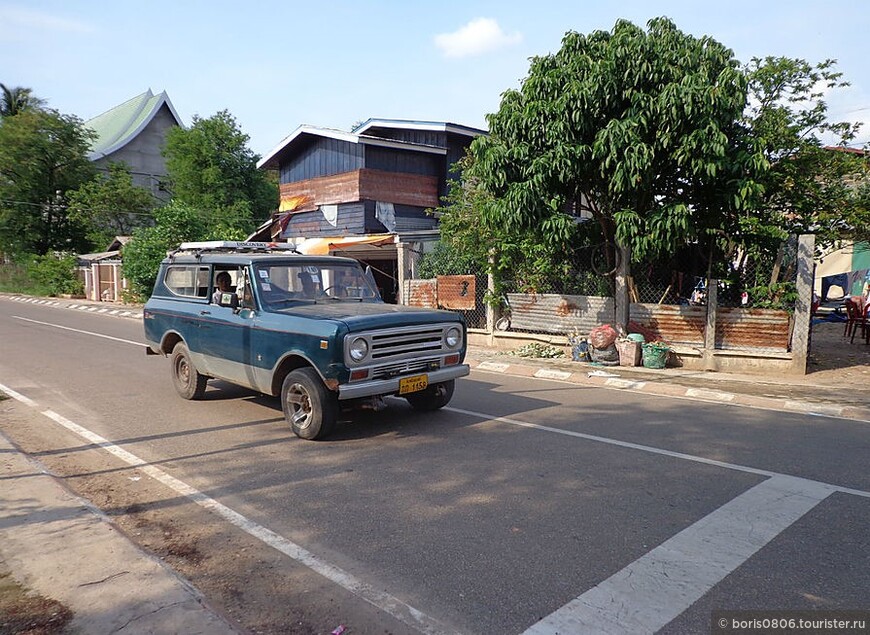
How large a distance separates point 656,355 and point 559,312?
2.31m

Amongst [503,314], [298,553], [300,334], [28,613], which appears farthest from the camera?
[503,314]

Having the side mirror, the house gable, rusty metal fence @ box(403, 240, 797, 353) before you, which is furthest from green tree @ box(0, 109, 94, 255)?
the side mirror

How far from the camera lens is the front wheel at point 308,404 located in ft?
19.9

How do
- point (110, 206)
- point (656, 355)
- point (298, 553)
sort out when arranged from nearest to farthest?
point (298, 553)
point (656, 355)
point (110, 206)

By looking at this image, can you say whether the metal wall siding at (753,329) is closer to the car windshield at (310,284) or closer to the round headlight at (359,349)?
the car windshield at (310,284)

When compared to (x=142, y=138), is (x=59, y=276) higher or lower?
lower

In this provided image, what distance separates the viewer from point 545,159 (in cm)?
1015

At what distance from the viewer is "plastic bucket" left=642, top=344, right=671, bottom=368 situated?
1076cm

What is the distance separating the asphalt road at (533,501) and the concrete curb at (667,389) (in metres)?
0.54

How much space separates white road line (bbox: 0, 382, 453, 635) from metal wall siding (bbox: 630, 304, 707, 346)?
28.6 ft

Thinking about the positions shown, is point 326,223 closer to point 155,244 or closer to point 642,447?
point 155,244

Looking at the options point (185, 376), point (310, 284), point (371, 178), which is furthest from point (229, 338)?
point (371, 178)

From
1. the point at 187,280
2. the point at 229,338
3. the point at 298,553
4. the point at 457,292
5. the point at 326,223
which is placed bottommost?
the point at 298,553

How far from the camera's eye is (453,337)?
6.91 metres
